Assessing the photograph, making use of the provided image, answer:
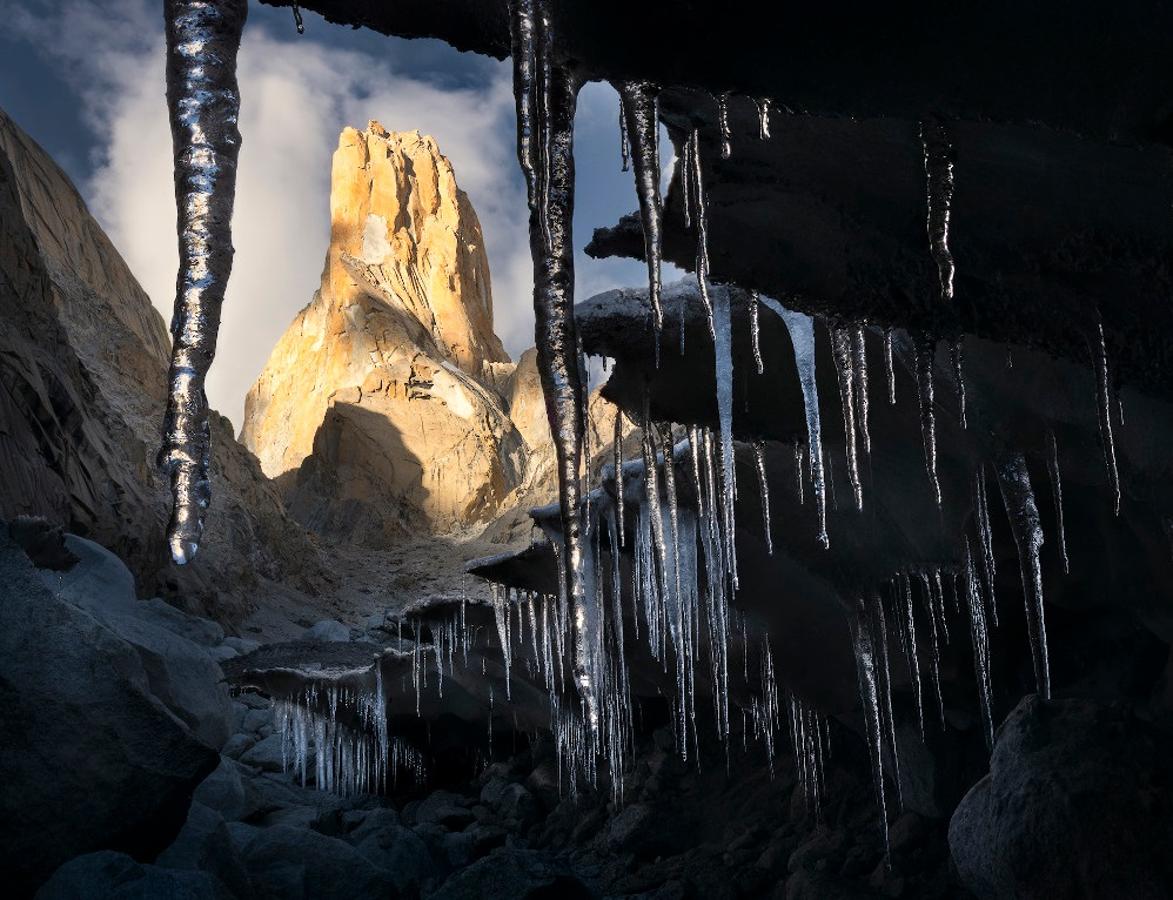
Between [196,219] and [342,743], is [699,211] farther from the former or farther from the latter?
[342,743]

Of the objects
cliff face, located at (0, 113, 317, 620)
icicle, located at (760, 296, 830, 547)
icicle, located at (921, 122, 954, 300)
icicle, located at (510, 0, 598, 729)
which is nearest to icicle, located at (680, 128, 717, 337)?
icicle, located at (510, 0, 598, 729)

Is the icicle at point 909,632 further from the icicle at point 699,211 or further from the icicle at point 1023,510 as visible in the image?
the icicle at point 699,211

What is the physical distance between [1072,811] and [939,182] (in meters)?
4.12

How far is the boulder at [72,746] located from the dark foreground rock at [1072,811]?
17.0 ft

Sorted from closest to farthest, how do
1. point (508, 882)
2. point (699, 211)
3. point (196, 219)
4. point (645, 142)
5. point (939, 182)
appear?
point (196, 219)
point (645, 142)
point (939, 182)
point (699, 211)
point (508, 882)

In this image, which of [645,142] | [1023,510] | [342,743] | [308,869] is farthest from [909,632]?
[342,743]

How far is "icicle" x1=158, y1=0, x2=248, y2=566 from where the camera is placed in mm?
2104

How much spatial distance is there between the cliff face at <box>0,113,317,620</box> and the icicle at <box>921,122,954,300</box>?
8136 millimetres

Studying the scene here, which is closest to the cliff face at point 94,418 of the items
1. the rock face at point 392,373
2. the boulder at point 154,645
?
the boulder at point 154,645

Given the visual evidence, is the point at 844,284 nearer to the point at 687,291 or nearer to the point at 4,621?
the point at 687,291

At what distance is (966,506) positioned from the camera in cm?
602

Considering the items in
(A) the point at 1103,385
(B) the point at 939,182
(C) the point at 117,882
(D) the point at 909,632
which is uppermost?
(B) the point at 939,182

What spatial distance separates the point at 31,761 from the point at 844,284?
5202mm

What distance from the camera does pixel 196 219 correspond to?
2.13 metres
